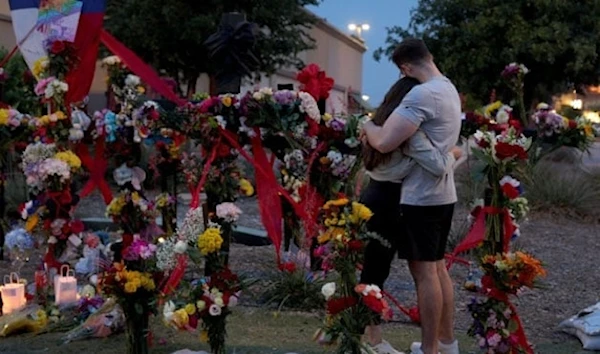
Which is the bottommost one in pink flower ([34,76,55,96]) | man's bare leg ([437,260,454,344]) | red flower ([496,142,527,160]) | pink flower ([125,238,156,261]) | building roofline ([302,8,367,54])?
man's bare leg ([437,260,454,344])

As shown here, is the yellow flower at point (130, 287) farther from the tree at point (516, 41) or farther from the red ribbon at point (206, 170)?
the tree at point (516, 41)

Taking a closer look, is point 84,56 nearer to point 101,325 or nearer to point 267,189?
point 267,189

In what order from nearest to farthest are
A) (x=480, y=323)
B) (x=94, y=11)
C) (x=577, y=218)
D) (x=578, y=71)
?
(x=480, y=323) → (x=94, y=11) → (x=577, y=218) → (x=578, y=71)

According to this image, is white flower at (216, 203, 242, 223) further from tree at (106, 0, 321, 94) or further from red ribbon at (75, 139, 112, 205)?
tree at (106, 0, 321, 94)

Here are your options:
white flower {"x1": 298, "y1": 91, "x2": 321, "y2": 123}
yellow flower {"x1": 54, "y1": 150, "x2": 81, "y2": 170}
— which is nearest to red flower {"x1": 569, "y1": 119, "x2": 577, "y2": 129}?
white flower {"x1": 298, "y1": 91, "x2": 321, "y2": 123}

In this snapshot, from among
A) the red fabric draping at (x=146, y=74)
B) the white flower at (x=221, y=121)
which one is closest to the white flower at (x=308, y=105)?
the white flower at (x=221, y=121)

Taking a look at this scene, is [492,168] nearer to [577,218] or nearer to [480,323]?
[480,323]

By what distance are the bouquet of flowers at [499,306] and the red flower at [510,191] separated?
308 millimetres

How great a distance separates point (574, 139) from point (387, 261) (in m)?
1.51

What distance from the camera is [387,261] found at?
14.3ft

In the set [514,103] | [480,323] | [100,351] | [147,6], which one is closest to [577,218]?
[514,103]

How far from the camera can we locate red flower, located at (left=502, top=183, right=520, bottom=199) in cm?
424

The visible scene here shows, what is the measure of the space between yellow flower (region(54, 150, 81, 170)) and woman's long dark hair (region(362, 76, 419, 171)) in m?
2.25

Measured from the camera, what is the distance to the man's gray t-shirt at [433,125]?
3951 millimetres
